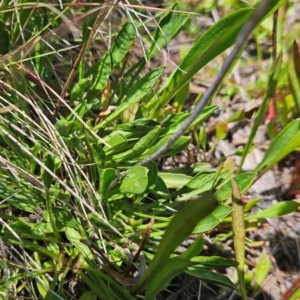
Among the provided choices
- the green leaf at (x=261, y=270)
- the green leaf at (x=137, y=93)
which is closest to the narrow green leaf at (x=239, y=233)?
the green leaf at (x=261, y=270)

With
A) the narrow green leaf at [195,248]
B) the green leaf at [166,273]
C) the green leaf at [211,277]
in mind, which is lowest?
the green leaf at [211,277]

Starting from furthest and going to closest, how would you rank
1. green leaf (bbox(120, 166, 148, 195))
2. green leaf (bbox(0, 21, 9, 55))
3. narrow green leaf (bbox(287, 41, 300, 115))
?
narrow green leaf (bbox(287, 41, 300, 115)) < green leaf (bbox(0, 21, 9, 55)) < green leaf (bbox(120, 166, 148, 195))

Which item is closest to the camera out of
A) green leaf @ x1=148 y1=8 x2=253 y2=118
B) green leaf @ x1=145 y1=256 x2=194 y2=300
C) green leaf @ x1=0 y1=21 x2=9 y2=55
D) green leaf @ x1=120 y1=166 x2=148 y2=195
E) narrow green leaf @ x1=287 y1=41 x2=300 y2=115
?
green leaf @ x1=145 y1=256 x2=194 y2=300

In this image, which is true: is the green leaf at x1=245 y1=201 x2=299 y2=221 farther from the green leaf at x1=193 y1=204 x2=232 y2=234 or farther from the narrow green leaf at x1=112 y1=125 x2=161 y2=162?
the narrow green leaf at x1=112 y1=125 x2=161 y2=162

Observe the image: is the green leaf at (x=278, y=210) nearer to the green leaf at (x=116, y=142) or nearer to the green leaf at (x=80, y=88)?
the green leaf at (x=116, y=142)

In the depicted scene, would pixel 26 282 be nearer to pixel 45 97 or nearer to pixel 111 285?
pixel 111 285

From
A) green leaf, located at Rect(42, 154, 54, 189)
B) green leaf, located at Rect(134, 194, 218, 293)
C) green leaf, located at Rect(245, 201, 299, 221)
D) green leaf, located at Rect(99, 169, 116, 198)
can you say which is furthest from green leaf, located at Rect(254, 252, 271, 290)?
green leaf, located at Rect(42, 154, 54, 189)

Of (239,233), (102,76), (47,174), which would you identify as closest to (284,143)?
(239,233)

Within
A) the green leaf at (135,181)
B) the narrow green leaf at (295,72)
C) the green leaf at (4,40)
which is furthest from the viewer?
the narrow green leaf at (295,72)

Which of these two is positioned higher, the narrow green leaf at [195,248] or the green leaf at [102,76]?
the green leaf at [102,76]
